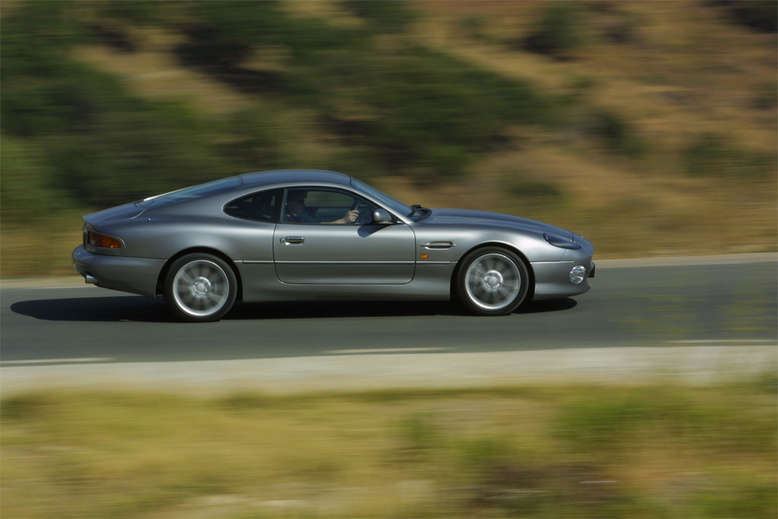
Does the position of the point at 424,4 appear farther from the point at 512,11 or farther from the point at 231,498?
the point at 231,498

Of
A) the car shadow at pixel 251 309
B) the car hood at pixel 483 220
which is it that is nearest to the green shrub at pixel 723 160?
the car shadow at pixel 251 309

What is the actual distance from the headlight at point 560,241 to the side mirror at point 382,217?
4.87 feet

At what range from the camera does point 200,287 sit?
32.6ft

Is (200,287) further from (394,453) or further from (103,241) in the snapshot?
(394,453)

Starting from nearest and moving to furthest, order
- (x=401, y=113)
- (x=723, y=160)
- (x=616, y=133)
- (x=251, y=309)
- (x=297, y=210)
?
1. (x=297, y=210)
2. (x=251, y=309)
3. (x=401, y=113)
4. (x=723, y=160)
5. (x=616, y=133)

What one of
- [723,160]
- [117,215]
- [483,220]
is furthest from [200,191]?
[723,160]

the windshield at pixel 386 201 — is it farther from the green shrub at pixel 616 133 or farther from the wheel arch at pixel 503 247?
the green shrub at pixel 616 133

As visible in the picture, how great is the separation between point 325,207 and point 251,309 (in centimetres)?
146

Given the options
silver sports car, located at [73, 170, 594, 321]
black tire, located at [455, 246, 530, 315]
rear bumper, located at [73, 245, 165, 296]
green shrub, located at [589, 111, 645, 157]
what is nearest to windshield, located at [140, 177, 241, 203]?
silver sports car, located at [73, 170, 594, 321]

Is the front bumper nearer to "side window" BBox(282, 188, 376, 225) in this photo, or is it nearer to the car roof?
"side window" BBox(282, 188, 376, 225)

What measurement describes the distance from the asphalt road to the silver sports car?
0.96 feet

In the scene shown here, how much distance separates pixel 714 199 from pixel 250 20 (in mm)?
9795

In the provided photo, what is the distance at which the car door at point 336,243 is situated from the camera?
9883 mm

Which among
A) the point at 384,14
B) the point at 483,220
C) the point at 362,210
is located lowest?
the point at 483,220
